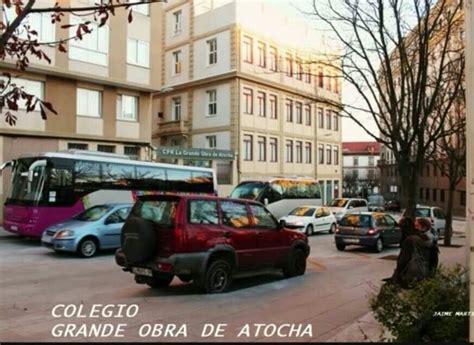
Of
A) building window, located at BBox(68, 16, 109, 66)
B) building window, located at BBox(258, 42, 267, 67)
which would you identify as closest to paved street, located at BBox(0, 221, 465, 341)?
building window, located at BBox(68, 16, 109, 66)

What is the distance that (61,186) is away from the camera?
61.2 feet

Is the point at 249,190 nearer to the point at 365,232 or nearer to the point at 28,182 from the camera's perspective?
the point at 365,232

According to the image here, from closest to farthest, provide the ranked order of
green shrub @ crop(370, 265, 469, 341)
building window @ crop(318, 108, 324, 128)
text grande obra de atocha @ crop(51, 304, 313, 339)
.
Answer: green shrub @ crop(370, 265, 469, 341), text grande obra de atocha @ crop(51, 304, 313, 339), building window @ crop(318, 108, 324, 128)

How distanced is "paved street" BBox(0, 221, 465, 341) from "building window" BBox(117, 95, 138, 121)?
15.6 metres

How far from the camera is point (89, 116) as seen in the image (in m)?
27.5

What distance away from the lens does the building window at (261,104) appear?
41906 millimetres

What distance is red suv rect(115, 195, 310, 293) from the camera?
9.20 m

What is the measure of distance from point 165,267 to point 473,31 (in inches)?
265

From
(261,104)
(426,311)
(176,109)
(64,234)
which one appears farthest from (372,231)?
(176,109)

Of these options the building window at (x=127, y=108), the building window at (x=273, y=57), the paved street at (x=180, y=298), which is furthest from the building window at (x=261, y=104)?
the paved street at (x=180, y=298)

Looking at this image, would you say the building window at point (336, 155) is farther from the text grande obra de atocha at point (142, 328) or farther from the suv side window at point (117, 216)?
the text grande obra de atocha at point (142, 328)

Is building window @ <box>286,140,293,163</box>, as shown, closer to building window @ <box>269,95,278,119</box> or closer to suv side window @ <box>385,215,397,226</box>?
building window @ <box>269,95,278,119</box>

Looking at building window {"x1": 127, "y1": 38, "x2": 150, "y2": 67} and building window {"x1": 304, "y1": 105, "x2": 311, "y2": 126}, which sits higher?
building window {"x1": 127, "y1": 38, "x2": 150, "y2": 67}

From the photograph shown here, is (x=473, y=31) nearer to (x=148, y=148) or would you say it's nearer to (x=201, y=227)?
(x=201, y=227)
